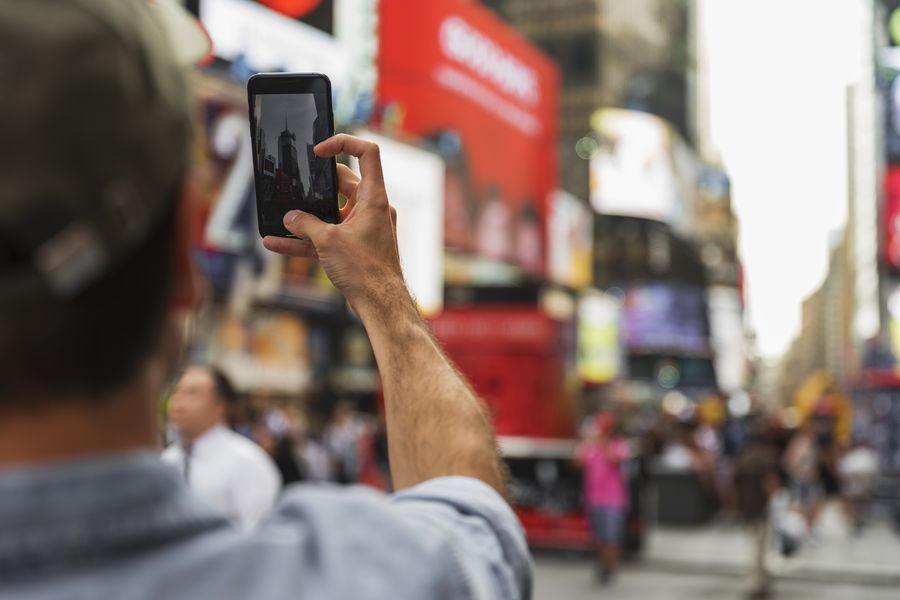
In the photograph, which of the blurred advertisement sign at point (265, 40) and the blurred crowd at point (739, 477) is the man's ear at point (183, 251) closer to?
the blurred crowd at point (739, 477)

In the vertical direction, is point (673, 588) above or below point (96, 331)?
below

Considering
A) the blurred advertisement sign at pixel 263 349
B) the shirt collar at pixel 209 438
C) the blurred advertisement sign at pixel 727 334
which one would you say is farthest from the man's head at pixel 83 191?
the blurred advertisement sign at pixel 727 334

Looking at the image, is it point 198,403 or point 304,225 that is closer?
point 304,225

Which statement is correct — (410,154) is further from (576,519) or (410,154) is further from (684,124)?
(684,124)

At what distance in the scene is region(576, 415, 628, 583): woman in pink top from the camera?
12.8m

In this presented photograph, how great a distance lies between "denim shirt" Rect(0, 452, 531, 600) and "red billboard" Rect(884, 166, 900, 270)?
2367cm

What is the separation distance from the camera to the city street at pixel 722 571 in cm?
1220

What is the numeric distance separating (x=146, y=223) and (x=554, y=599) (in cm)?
1117

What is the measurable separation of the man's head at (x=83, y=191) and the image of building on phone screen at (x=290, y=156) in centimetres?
59

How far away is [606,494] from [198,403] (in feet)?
28.2

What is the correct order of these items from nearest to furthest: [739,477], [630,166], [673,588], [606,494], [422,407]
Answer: [422,407] < [739,477] < [673,588] < [606,494] < [630,166]

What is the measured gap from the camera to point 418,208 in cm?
2291

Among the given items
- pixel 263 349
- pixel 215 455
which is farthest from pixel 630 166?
pixel 215 455

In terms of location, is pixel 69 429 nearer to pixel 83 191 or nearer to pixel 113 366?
pixel 113 366
